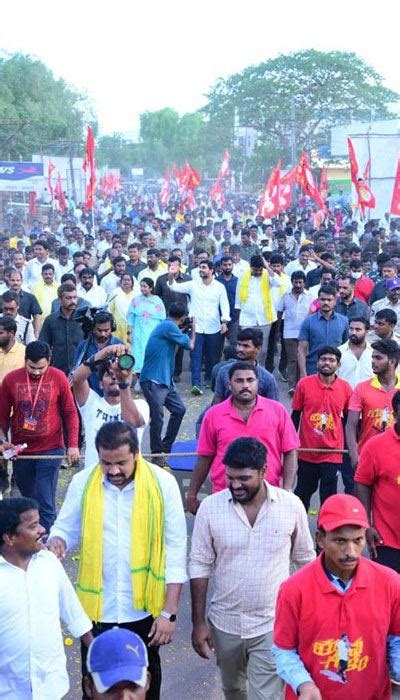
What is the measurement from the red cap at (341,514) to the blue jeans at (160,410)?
5.67 metres

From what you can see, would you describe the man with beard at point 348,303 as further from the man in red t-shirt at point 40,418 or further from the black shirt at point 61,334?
the man in red t-shirt at point 40,418

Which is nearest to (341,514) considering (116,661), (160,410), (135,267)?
(116,661)

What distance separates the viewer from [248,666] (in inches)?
170

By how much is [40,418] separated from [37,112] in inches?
1963

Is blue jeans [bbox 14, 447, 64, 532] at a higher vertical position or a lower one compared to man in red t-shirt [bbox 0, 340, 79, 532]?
lower

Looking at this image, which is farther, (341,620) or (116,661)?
(341,620)

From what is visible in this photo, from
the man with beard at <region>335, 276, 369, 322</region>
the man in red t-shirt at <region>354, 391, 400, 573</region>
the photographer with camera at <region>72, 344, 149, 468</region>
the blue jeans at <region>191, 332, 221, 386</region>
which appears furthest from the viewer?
the blue jeans at <region>191, 332, 221, 386</region>

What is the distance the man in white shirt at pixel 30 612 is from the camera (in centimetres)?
378

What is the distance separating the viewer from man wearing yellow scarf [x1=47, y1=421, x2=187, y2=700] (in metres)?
4.21

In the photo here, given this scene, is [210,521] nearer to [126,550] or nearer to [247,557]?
[247,557]

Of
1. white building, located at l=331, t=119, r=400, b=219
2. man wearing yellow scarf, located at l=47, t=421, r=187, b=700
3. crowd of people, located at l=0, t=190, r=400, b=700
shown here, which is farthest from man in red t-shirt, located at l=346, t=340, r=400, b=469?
white building, located at l=331, t=119, r=400, b=219

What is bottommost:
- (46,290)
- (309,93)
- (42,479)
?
(42,479)

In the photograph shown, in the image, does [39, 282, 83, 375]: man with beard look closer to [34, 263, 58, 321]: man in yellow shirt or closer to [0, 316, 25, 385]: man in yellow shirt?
[0, 316, 25, 385]: man in yellow shirt

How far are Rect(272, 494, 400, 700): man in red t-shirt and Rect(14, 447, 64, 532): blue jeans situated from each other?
3.49 meters
